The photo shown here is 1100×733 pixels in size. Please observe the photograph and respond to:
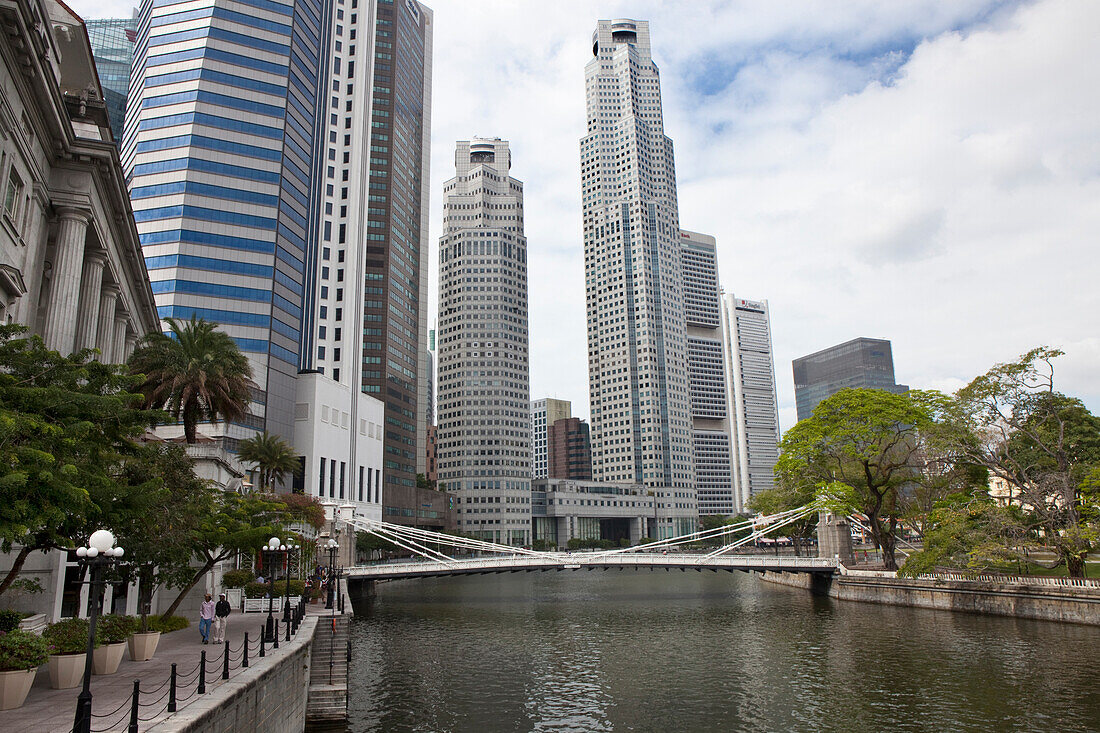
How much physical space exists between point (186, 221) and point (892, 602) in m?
76.3

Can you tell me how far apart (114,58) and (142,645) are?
173m

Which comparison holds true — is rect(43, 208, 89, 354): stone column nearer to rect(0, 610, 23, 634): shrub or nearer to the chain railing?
rect(0, 610, 23, 634): shrub

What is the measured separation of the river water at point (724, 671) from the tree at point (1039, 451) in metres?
6.90

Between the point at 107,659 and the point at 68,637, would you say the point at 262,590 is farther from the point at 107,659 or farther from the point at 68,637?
the point at 68,637

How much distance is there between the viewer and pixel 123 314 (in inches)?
1735

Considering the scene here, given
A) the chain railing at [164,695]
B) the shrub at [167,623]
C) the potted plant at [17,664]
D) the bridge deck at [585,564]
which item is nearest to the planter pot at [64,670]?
the chain railing at [164,695]

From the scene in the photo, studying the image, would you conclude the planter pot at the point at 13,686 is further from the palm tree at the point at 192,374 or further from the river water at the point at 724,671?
the palm tree at the point at 192,374

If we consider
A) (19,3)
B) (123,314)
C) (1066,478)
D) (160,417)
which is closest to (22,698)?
(160,417)

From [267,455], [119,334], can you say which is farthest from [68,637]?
[267,455]

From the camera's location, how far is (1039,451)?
56.4 m

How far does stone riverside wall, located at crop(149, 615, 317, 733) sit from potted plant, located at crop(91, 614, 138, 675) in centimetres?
341

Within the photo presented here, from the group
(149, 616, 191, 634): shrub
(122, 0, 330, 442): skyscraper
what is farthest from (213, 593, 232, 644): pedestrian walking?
(122, 0, 330, 442): skyscraper

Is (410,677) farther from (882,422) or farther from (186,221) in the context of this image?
(186,221)

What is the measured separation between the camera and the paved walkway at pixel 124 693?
13219mm
